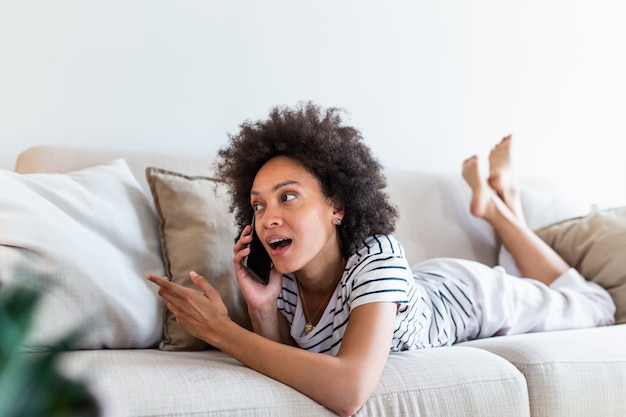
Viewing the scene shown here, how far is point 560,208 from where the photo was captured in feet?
8.18

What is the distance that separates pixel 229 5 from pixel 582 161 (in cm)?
177

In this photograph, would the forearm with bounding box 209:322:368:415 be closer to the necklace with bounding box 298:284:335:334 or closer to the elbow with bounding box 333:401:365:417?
the elbow with bounding box 333:401:365:417

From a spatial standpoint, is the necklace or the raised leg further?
the raised leg

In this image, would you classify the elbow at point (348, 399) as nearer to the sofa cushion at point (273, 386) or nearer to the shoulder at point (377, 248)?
the sofa cushion at point (273, 386)

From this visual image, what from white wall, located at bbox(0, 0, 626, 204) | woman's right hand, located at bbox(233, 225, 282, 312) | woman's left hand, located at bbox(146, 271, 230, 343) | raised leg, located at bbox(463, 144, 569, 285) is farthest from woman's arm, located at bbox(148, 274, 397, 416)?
raised leg, located at bbox(463, 144, 569, 285)

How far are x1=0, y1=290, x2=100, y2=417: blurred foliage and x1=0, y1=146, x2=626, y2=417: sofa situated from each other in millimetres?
656

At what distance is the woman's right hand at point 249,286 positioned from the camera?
155 centimetres

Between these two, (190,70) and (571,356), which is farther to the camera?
(190,70)

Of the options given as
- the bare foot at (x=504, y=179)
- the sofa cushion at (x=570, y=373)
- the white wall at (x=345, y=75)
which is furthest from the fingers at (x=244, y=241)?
the bare foot at (x=504, y=179)

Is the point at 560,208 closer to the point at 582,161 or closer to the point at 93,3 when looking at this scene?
the point at 582,161

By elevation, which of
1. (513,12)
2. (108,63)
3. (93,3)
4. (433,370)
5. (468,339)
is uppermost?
(513,12)

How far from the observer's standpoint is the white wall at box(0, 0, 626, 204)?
202cm

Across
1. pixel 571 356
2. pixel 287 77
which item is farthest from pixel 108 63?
pixel 571 356

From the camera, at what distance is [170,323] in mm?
1608
